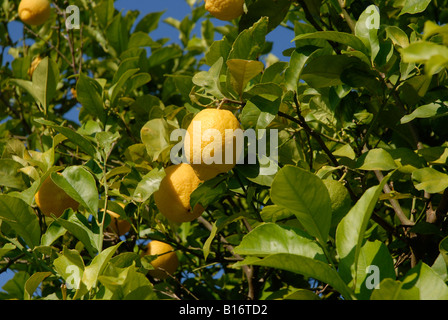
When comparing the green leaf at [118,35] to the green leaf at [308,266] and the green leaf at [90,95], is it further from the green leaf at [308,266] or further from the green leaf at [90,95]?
the green leaf at [308,266]

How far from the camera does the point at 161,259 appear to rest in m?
1.83

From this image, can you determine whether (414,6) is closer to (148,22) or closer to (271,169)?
(271,169)

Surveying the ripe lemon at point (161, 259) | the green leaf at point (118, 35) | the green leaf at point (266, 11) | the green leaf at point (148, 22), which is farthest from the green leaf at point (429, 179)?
the green leaf at point (148, 22)

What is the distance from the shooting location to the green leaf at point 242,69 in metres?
1.17

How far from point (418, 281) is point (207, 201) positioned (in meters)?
0.66

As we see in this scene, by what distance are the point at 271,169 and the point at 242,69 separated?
270 millimetres

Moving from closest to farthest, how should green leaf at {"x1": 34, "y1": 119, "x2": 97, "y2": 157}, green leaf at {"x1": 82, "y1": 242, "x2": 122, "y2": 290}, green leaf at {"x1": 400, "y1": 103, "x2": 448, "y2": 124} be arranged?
green leaf at {"x1": 82, "y1": 242, "x2": 122, "y2": 290} → green leaf at {"x1": 400, "y1": 103, "x2": 448, "y2": 124} → green leaf at {"x1": 34, "y1": 119, "x2": 97, "y2": 157}

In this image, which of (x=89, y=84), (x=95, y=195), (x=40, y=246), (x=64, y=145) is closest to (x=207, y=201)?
(x=95, y=195)

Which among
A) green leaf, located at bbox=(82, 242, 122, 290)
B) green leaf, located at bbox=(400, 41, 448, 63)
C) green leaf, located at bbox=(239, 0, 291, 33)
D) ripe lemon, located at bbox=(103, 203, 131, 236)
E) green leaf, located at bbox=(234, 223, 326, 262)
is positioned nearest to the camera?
green leaf, located at bbox=(400, 41, 448, 63)

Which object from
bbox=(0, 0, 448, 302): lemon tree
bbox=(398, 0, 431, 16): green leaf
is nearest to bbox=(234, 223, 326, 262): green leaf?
bbox=(0, 0, 448, 302): lemon tree

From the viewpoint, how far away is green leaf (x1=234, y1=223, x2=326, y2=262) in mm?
976

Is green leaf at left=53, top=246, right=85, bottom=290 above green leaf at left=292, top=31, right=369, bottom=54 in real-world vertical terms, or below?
below

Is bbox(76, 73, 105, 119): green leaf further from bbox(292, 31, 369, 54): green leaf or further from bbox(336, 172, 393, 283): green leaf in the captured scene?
bbox(336, 172, 393, 283): green leaf

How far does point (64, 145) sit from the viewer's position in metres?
2.06
